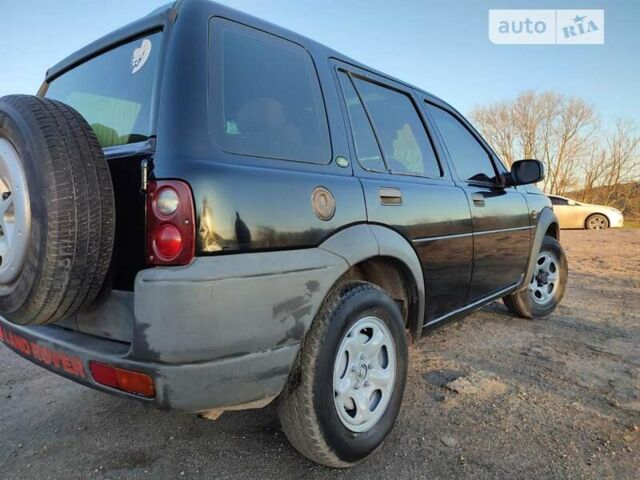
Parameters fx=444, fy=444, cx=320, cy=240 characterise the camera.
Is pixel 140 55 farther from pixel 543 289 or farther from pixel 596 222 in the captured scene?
pixel 596 222

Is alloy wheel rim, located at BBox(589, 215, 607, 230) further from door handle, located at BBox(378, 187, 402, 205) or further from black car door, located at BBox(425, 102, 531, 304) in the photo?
door handle, located at BBox(378, 187, 402, 205)

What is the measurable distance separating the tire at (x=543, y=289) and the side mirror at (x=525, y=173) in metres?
1.03

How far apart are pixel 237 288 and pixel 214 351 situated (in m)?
0.22

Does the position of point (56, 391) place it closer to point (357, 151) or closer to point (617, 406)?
point (357, 151)

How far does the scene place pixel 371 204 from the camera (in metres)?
2.07

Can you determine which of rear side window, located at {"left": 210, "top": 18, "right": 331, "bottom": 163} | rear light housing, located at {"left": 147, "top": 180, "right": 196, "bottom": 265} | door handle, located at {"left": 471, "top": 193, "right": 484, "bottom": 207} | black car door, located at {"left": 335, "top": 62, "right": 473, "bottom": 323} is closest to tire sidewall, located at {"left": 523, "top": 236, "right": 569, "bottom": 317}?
door handle, located at {"left": 471, "top": 193, "right": 484, "bottom": 207}

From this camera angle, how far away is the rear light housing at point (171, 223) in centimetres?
144

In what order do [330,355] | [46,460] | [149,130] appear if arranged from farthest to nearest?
[46,460] → [330,355] → [149,130]

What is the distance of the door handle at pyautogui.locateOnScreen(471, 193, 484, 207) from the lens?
117 inches

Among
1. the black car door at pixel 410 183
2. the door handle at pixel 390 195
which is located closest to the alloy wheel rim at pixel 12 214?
the black car door at pixel 410 183

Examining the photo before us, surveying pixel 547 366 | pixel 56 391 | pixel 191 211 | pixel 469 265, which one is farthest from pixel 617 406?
pixel 56 391

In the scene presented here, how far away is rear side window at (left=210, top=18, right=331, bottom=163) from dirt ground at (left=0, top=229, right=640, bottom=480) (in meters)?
1.38

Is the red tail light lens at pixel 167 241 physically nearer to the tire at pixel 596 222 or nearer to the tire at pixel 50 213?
the tire at pixel 50 213

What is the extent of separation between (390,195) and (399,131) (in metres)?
0.70
